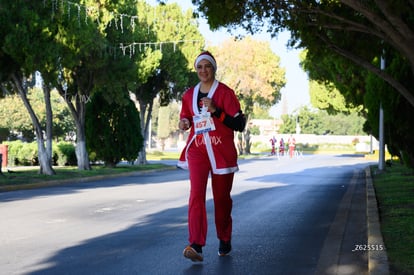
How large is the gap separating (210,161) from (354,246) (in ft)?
7.80

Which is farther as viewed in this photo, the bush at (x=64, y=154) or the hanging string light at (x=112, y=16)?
the bush at (x=64, y=154)

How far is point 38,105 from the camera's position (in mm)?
60844

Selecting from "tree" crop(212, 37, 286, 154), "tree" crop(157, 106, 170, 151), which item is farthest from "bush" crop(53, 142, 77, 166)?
"tree" crop(157, 106, 170, 151)

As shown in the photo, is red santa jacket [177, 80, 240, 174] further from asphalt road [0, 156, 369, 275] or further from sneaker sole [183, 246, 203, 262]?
asphalt road [0, 156, 369, 275]

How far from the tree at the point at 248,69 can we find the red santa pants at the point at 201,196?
51.5m

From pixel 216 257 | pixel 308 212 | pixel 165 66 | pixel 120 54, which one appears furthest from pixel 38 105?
pixel 216 257

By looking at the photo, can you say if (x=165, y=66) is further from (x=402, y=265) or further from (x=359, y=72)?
(x=402, y=265)

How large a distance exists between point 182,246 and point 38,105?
179 ft

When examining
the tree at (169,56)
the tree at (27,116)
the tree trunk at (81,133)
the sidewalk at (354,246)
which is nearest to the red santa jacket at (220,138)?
the sidewalk at (354,246)

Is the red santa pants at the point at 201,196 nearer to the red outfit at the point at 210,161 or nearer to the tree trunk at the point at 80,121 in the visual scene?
the red outfit at the point at 210,161

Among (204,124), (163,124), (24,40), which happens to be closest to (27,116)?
(24,40)

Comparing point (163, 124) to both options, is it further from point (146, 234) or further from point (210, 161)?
point (210, 161)

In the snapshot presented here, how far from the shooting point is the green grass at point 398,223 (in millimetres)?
6672

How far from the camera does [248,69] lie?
6028cm
